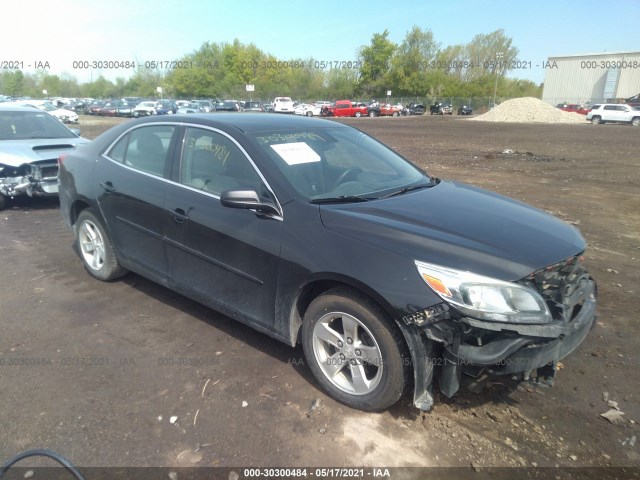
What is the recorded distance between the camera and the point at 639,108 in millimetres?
40312

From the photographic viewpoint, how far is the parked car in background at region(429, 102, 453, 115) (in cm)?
6016

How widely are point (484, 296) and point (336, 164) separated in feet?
5.47

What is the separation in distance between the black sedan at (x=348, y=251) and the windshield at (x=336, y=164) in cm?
1

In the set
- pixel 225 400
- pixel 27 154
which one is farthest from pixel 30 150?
pixel 225 400

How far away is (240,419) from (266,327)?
64 centimetres

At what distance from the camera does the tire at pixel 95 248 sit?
179 inches

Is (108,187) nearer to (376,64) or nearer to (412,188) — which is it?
(412,188)

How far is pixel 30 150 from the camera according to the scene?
24.0 feet

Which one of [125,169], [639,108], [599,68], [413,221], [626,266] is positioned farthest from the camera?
[599,68]

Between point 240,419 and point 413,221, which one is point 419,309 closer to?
point 413,221

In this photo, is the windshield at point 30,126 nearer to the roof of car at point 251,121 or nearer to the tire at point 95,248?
the tire at point 95,248

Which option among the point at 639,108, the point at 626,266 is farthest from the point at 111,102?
the point at 626,266

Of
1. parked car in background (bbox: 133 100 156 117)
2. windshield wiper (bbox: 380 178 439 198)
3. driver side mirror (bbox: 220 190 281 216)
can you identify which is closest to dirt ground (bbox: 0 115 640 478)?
driver side mirror (bbox: 220 190 281 216)

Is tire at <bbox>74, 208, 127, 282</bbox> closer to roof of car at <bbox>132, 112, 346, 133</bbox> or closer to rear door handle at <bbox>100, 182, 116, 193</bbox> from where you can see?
rear door handle at <bbox>100, 182, 116, 193</bbox>
